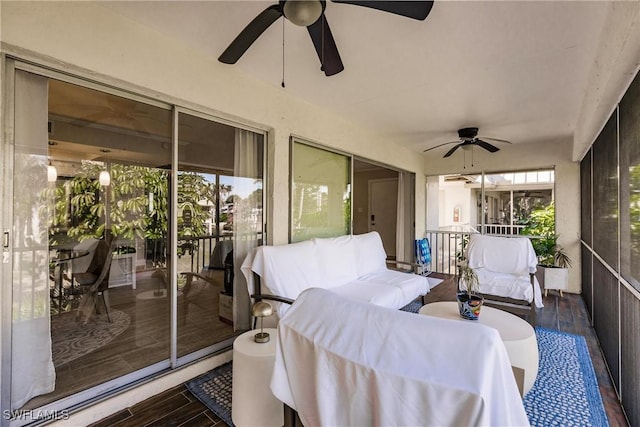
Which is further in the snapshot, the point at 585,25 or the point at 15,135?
the point at 585,25

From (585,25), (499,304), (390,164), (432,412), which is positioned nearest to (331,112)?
(390,164)

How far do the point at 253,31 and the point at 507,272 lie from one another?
4029mm

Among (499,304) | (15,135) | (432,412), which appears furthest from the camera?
(499,304)

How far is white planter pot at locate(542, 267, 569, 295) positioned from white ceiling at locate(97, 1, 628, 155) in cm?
214

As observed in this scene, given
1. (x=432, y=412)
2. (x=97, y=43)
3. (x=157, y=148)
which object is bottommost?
(x=432, y=412)

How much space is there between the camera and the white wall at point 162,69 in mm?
1588

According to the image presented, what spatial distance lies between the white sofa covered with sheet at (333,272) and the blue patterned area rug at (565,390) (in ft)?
3.89

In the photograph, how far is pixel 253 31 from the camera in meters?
1.67

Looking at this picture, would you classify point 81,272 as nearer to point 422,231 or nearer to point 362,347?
point 362,347

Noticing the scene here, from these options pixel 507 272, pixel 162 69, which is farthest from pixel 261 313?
pixel 507 272

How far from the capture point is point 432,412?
755 millimetres

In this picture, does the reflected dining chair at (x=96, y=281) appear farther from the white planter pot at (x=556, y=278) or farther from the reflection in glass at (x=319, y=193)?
the white planter pot at (x=556, y=278)

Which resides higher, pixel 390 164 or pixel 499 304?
pixel 390 164

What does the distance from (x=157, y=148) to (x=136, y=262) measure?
57.0 inches
